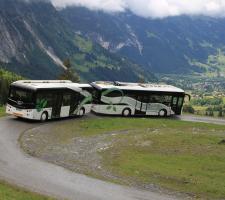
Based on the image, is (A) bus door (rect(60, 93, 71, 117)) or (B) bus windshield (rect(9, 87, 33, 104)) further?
(A) bus door (rect(60, 93, 71, 117))

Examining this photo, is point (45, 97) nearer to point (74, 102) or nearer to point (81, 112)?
point (74, 102)

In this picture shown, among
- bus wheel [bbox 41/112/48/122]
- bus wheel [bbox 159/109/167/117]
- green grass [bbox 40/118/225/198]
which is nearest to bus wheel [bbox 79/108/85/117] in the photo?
green grass [bbox 40/118/225/198]

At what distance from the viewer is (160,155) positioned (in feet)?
136

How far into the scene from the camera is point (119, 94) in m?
70.5

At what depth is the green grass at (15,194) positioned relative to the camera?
85.8ft

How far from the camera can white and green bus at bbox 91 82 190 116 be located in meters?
69.6

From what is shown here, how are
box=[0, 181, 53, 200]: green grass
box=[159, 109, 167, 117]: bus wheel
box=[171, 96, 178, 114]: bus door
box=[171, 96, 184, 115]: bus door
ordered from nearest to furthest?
1. box=[0, 181, 53, 200]: green grass
2. box=[159, 109, 167, 117]: bus wheel
3. box=[171, 96, 178, 114]: bus door
4. box=[171, 96, 184, 115]: bus door

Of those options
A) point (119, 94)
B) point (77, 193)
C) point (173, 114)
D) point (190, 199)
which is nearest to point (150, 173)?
point (190, 199)

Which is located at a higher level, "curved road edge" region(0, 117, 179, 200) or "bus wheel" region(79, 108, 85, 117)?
"bus wheel" region(79, 108, 85, 117)

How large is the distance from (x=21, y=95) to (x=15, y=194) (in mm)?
31874

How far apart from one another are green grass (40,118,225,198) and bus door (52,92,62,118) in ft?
8.49

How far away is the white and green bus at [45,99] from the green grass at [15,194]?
28809 millimetres

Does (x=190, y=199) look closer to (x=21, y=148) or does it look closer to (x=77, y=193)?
(x=77, y=193)

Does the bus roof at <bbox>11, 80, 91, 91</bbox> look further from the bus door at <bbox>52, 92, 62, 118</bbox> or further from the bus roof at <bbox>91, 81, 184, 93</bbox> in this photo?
the bus roof at <bbox>91, 81, 184, 93</bbox>
